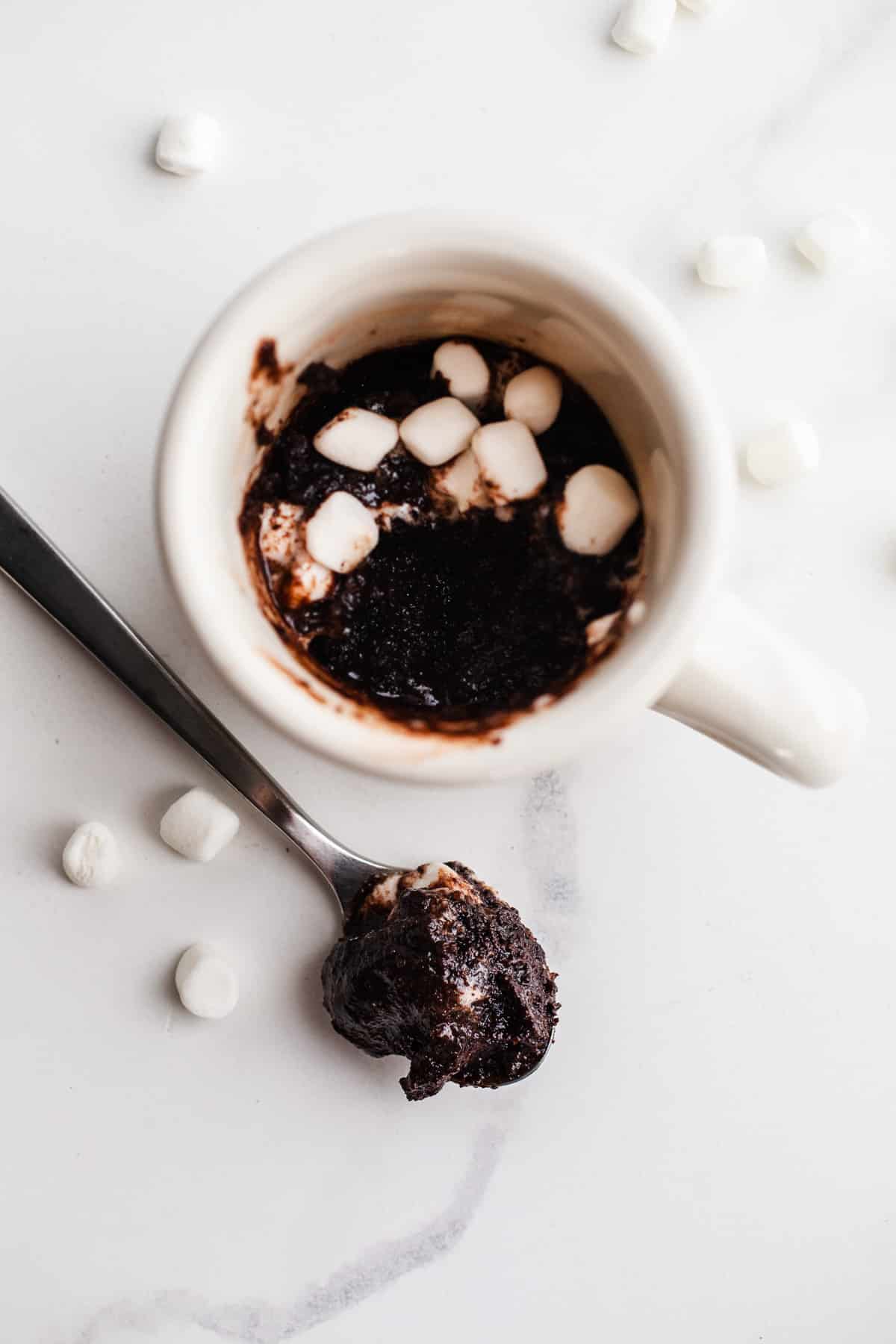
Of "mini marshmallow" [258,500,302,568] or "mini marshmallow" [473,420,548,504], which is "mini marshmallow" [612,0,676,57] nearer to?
"mini marshmallow" [473,420,548,504]

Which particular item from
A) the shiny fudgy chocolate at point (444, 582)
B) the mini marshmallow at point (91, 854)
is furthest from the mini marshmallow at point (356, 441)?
the mini marshmallow at point (91, 854)

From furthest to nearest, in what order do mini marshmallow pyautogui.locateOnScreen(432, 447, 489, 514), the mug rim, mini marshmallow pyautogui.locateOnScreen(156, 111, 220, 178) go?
mini marshmallow pyautogui.locateOnScreen(156, 111, 220, 178)
mini marshmallow pyautogui.locateOnScreen(432, 447, 489, 514)
the mug rim

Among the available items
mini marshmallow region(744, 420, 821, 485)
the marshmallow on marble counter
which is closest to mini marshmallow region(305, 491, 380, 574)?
the marshmallow on marble counter

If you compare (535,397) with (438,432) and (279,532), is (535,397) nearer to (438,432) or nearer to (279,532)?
(438,432)

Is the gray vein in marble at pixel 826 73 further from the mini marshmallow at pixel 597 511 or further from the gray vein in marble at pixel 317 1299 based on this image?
the gray vein in marble at pixel 317 1299

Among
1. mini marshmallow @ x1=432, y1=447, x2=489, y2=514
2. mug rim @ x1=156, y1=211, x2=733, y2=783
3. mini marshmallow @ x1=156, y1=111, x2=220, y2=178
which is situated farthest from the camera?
mini marshmallow @ x1=156, y1=111, x2=220, y2=178
